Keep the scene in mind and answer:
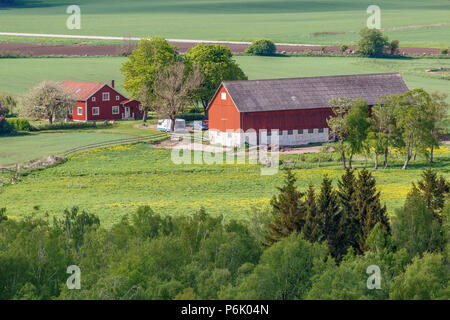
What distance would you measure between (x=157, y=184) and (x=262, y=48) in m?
78.7

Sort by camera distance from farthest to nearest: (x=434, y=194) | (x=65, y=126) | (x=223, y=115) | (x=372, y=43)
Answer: (x=372, y=43) → (x=65, y=126) → (x=223, y=115) → (x=434, y=194)

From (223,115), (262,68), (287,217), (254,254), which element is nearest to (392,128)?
(223,115)

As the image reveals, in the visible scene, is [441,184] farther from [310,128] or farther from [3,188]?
[310,128]

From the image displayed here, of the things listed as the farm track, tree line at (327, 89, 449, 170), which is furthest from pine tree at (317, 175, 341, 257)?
the farm track

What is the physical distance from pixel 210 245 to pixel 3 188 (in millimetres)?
30407

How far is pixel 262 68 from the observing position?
12638 centimetres

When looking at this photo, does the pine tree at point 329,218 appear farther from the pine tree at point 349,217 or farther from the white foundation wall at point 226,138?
the white foundation wall at point 226,138

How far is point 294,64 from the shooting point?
130 meters

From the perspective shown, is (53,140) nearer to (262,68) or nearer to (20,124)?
(20,124)

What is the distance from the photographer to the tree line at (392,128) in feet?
222

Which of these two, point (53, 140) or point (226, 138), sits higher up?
point (226, 138)

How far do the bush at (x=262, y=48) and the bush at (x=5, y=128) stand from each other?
2407 inches

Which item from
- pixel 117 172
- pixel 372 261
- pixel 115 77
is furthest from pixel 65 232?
pixel 115 77

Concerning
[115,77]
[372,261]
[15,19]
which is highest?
[15,19]
